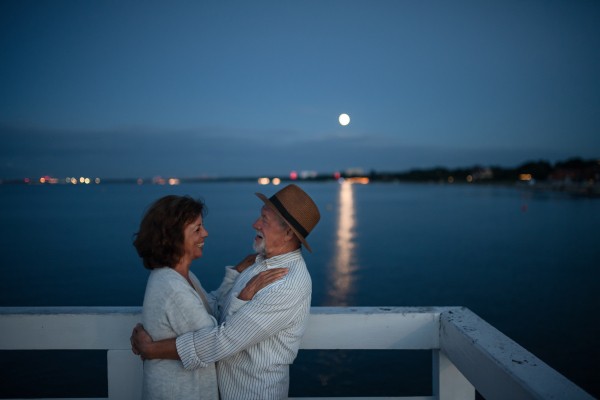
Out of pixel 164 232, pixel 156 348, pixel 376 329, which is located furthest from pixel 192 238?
pixel 376 329

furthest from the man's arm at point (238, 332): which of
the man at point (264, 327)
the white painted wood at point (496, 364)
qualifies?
the white painted wood at point (496, 364)

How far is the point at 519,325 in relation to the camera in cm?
1088

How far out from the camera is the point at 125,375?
2062 mm

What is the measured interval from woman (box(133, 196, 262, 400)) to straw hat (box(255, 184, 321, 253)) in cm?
42

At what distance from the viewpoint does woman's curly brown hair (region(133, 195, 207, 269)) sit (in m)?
1.95

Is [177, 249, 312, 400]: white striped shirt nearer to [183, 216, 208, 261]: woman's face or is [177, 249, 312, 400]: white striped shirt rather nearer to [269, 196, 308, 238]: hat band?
[269, 196, 308, 238]: hat band

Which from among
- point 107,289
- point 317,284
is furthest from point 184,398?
point 107,289

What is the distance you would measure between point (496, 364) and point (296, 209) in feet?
3.75

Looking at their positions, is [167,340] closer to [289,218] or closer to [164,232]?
[164,232]

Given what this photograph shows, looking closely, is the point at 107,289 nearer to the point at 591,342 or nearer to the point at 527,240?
the point at 591,342

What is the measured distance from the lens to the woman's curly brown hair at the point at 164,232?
195cm

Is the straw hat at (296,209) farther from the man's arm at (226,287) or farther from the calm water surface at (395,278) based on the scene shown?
the calm water surface at (395,278)

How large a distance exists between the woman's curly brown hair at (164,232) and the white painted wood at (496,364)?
143cm

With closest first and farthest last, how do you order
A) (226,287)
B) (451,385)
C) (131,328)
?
1. (451,385)
2. (131,328)
3. (226,287)
